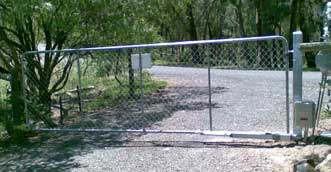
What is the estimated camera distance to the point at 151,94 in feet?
47.9

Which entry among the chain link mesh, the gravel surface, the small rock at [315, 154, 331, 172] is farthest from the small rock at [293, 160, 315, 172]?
the chain link mesh

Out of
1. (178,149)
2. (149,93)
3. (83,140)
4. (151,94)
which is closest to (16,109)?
(83,140)

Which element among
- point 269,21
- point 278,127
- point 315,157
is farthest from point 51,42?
point 269,21

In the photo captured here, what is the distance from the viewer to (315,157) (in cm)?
600

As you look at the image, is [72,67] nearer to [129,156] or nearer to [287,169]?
[129,156]

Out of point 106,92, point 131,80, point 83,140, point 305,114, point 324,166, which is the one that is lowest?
Answer: point 83,140

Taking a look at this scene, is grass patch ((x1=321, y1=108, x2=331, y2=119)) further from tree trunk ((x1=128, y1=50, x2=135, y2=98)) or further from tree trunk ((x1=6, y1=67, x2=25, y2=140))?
tree trunk ((x1=6, y1=67, x2=25, y2=140))

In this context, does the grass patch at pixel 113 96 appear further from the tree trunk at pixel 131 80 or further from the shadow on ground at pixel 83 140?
the shadow on ground at pixel 83 140

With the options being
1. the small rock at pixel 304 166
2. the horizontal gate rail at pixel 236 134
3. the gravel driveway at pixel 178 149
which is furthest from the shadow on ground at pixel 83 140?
the small rock at pixel 304 166

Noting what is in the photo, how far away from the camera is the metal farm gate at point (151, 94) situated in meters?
8.45

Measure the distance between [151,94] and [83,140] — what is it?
6322 millimetres

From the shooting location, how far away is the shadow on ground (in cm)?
722

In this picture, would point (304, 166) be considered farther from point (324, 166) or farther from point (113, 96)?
point (113, 96)

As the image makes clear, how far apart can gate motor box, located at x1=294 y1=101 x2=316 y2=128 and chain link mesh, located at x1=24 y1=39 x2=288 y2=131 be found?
1.08 metres
